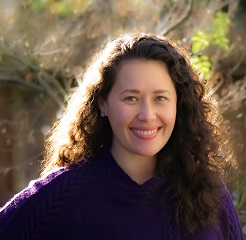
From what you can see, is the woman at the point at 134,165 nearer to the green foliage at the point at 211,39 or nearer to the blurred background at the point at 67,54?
the green foliage at the point at 211,39

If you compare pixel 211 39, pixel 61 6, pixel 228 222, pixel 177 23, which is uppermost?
pixel 61 6

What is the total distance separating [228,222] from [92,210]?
575mm

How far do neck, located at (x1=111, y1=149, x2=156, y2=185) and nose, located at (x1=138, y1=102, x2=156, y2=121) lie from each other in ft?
0.68

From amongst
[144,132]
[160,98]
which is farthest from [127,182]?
[160,98]

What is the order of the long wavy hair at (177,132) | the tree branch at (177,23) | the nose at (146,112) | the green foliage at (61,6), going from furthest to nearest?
the green foliage at (61,6) → the tree branch at (177,23) → the long wavy hair at (177,132) → the nose at (146,112)

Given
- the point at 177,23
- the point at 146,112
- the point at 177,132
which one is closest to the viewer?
the point at 146,112

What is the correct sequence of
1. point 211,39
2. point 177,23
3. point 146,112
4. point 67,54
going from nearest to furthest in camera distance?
point 146,112 → point 211,39 → point 177,23 → point 67,54

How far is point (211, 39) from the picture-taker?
470 cm

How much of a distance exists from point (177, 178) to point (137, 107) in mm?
370

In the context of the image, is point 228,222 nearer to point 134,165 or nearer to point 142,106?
point 134,165

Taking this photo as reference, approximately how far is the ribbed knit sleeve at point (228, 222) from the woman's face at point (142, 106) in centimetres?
39

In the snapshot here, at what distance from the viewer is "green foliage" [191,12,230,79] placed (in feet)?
14.5

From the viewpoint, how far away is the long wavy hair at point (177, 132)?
7.72 ft

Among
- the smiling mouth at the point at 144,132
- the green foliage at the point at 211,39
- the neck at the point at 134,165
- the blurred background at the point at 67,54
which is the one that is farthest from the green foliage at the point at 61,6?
the smiling mouth at the point at 144,132
